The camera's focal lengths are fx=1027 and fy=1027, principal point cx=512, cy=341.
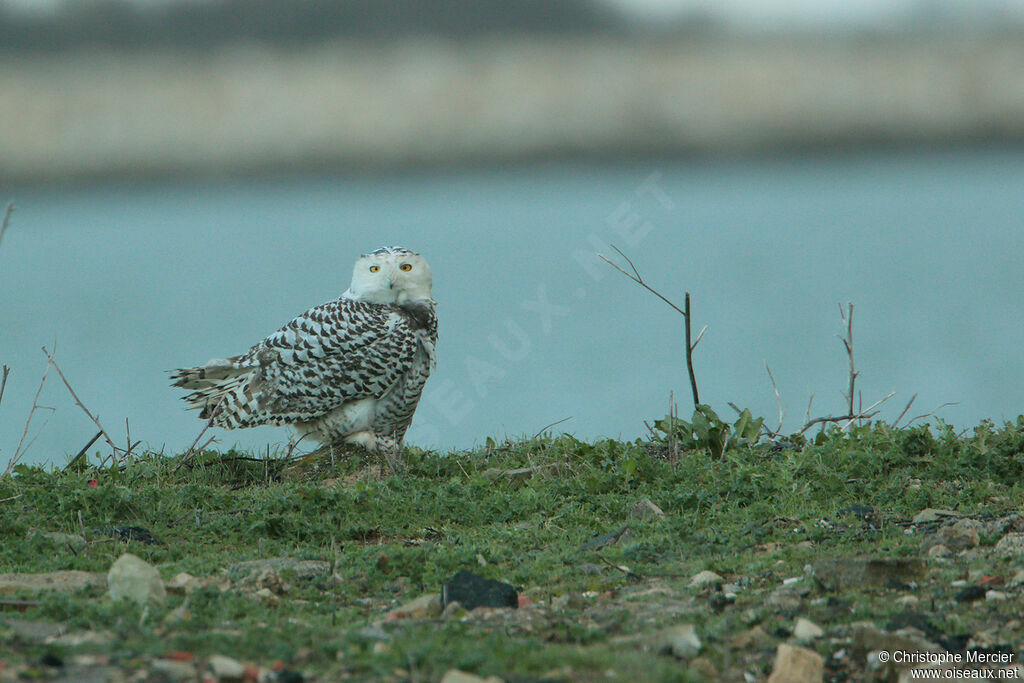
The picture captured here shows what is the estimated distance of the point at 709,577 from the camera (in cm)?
290

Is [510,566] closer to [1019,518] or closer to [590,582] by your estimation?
[590,582]

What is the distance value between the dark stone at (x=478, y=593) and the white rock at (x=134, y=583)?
751 mm

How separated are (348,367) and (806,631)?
3334mm

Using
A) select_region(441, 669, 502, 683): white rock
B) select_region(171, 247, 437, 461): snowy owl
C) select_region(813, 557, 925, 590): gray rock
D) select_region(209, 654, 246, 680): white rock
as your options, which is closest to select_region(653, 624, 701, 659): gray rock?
select_region(441, 669, 502, 683): white rock

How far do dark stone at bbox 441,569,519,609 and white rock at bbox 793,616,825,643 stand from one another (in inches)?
27.8

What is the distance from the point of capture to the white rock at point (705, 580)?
2.86 meters

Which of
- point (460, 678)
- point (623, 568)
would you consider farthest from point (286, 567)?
point (460, 678)

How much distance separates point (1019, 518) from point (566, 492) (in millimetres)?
1682

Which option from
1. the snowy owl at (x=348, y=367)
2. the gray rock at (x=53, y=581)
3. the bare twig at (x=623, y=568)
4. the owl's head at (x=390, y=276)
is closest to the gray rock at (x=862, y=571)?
the bare twig at (x=623, y=568)

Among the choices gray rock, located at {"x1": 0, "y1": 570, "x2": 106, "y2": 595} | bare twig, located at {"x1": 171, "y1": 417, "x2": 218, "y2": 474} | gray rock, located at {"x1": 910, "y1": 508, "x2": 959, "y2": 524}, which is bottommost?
gray rock, located at {"x1": 0, "y1": 570, "x2": 106, "y2": 595}

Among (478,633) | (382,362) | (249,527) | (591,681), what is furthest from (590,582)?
(382,362)

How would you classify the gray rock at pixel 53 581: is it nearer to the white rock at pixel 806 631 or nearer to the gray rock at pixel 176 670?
the gray rock at pixel 176 670

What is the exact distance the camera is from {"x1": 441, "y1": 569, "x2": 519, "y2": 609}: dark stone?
8.69 ft

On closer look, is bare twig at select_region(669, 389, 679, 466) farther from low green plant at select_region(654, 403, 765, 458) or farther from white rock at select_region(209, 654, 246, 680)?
white rock at select_region(209, 654, 246, 680)
